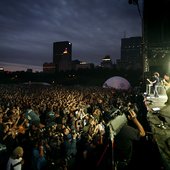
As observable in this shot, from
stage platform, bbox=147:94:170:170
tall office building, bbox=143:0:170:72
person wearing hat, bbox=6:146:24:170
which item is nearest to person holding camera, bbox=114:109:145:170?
stage platform, bbox=147:94:170:170

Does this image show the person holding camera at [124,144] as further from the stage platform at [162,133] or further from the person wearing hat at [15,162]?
the person wearing hat at [15,162]

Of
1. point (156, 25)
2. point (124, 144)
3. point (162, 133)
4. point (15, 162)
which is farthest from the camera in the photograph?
point (156, 25)

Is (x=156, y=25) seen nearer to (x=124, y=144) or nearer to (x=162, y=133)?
(x=162, y=133)

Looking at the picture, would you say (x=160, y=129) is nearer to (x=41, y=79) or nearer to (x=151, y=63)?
(x=151, y=63)

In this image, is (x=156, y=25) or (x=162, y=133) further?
(x=156, y=25)

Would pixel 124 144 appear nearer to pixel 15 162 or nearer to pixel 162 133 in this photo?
pixel 162 133

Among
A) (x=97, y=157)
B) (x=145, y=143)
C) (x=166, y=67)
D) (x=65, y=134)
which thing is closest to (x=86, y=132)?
(x=65, y=134)

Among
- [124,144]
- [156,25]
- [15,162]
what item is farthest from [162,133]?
[156,25]

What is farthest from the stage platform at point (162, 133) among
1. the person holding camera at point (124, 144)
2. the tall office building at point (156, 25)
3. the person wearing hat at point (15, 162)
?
the tall office building at point (156, 25)

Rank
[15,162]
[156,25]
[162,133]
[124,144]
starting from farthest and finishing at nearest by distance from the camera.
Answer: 1. [156,25]
2. [162,133]
3. [124,144]
4. [15,162]

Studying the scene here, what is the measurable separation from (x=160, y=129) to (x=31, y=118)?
521 centimetres

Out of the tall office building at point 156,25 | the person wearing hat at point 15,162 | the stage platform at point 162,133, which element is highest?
the tall office building at point 156,25

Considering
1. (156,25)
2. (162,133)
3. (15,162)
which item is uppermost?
(156,25)

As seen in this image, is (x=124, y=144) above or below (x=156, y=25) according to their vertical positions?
below
